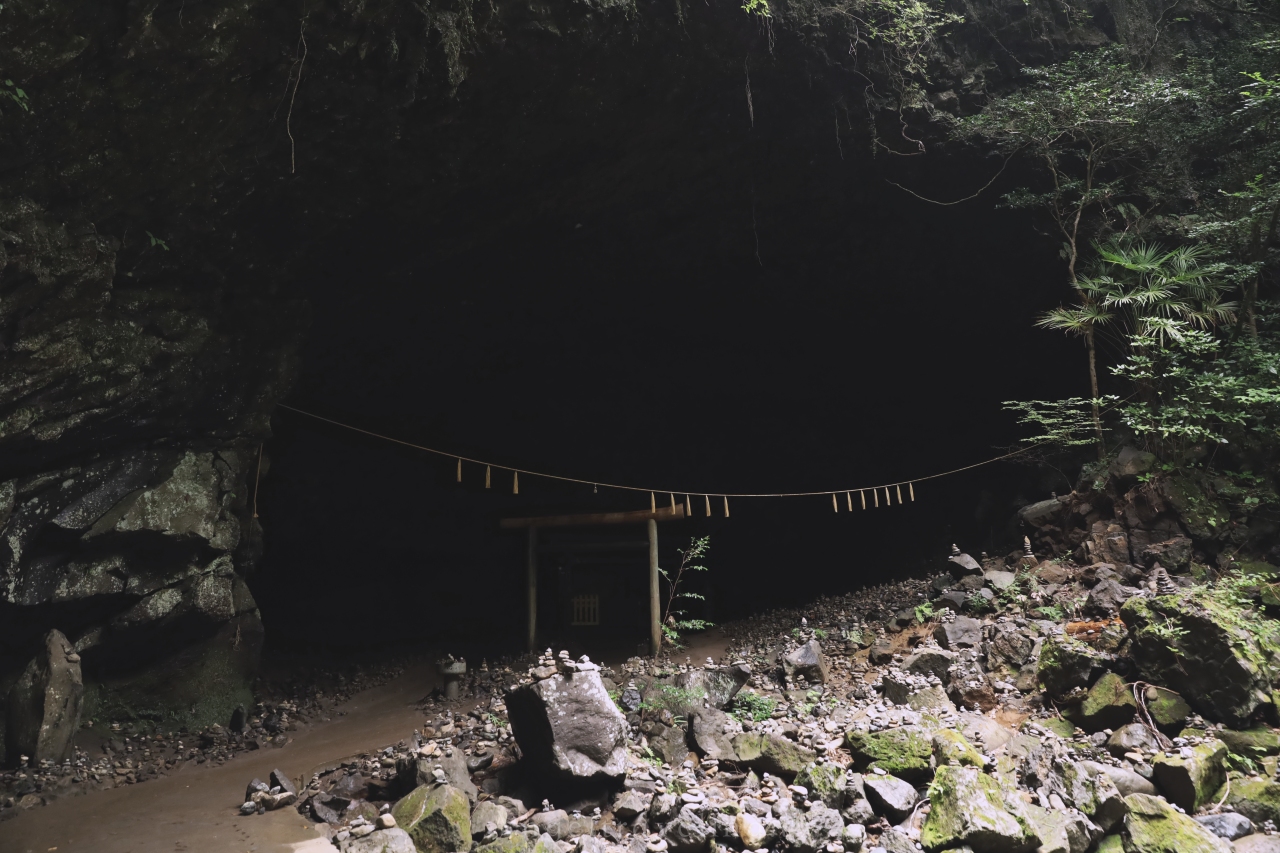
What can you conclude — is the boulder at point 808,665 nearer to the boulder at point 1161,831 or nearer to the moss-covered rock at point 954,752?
the moss-covered rock at point 954,752

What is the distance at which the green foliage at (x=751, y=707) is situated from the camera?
670cm

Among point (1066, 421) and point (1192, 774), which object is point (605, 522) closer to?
point (1066, 421)

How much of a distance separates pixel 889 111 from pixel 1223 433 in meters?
5.93

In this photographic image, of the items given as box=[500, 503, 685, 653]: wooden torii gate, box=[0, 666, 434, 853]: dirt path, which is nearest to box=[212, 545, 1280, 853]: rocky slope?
box=[0, 666, 434, 853]: dirt path

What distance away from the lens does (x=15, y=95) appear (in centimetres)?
469

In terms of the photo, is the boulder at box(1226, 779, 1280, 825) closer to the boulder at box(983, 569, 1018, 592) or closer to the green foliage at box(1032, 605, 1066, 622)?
the green foliage at box(1032, 605, 1066, 622)

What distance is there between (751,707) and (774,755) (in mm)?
1390

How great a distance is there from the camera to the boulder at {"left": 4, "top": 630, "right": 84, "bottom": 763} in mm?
6766

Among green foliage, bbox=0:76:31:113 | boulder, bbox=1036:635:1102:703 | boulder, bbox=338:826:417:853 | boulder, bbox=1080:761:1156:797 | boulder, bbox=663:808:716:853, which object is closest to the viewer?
boulder, bbox=338:826:417:853

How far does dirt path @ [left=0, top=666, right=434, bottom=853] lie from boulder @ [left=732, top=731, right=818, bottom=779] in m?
3.09

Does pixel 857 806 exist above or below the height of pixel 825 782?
below

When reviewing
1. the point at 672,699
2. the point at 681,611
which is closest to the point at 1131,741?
the point at 672,699

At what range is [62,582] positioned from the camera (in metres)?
7.24

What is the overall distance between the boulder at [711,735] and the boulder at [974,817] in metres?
1.54
